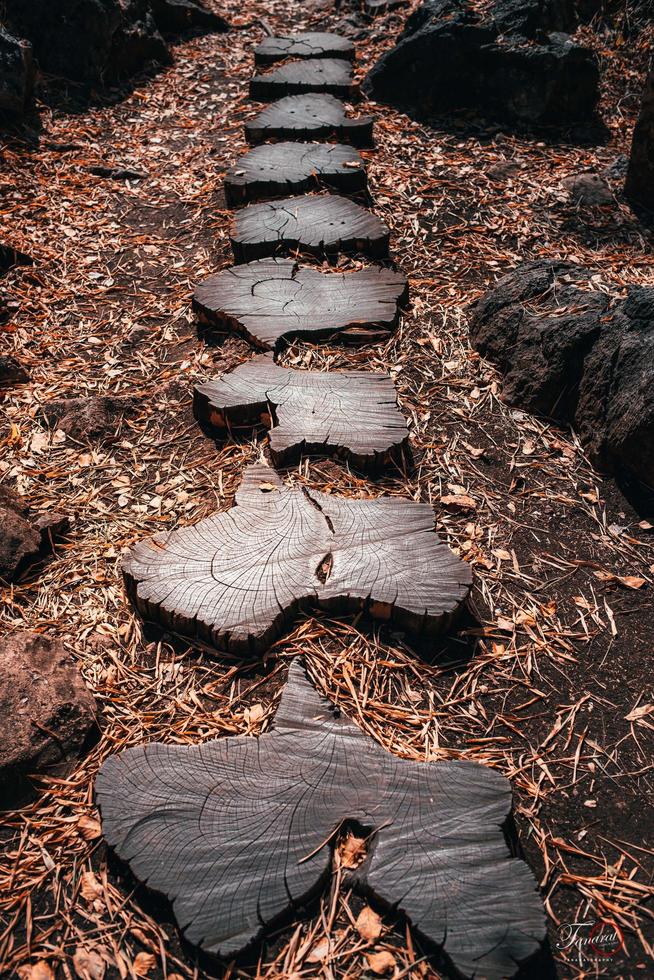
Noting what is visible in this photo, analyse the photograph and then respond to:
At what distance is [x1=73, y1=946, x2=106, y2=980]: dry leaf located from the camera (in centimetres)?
174

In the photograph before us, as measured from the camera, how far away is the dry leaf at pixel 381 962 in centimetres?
172

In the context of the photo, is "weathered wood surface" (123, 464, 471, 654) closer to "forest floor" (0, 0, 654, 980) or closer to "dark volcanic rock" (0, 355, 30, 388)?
"forest floor" (0, 0, 654, 980)

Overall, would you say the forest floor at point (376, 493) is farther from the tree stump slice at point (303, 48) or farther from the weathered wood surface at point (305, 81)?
the tree stump slice at point (303, 48)

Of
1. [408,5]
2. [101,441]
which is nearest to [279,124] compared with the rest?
[408,5]

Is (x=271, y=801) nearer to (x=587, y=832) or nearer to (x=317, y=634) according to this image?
(x=317, y=634)

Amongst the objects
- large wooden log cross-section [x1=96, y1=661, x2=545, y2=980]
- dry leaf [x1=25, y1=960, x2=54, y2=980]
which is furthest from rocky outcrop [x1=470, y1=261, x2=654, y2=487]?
dry leaf [x1=25, y1=960, x2=54, y2=980]

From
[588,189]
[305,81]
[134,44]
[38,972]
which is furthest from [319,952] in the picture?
[134,44]

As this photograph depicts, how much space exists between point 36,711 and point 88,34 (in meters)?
5.38

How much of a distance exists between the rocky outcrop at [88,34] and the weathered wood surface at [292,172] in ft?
6.15

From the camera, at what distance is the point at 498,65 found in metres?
5.14

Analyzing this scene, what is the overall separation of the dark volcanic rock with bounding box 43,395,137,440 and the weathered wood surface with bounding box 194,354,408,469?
1.17 ft

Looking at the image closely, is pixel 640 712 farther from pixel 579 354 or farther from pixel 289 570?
pixel 579 354

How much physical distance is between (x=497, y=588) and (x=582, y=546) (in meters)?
0.40

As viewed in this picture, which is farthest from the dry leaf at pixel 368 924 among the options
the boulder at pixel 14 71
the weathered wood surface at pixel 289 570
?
the boulder at pixel 14 71
